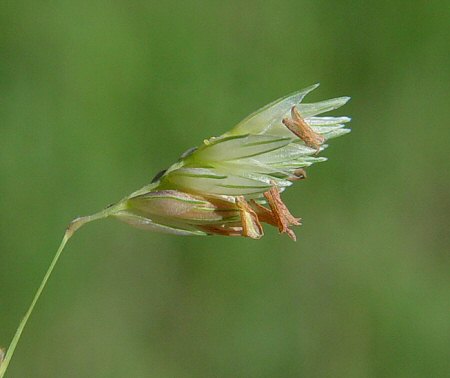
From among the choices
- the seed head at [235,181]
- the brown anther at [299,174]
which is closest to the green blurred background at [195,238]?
the seed head at [235,181]

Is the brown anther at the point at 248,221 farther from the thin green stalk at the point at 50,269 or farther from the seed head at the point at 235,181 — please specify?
the thin green stalk at the point at 50,269

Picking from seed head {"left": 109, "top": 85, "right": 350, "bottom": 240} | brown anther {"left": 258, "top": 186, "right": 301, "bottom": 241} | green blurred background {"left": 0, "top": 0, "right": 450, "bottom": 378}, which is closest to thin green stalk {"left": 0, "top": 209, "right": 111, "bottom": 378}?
seed head {"left": 109, "top": 85, "right": 350, "bottom": 240}

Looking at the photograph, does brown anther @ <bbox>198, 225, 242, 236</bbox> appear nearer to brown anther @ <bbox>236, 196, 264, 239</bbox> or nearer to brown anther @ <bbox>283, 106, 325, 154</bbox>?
brown anther @ <bbox>236, 196, 264, 239</bbox>

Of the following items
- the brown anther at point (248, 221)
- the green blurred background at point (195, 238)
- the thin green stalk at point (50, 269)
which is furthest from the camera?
the green blurred background at point (195, 238)

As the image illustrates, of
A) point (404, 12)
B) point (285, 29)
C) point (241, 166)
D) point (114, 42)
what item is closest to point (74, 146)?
point (114, 42)

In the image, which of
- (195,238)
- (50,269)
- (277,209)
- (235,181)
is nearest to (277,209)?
(277,209)

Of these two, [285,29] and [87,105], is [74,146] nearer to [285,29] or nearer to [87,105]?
[87,105]

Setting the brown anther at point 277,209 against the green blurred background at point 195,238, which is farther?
the green blurred background at point 195,238

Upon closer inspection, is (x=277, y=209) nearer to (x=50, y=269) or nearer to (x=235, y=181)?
(x=235, y=181)
